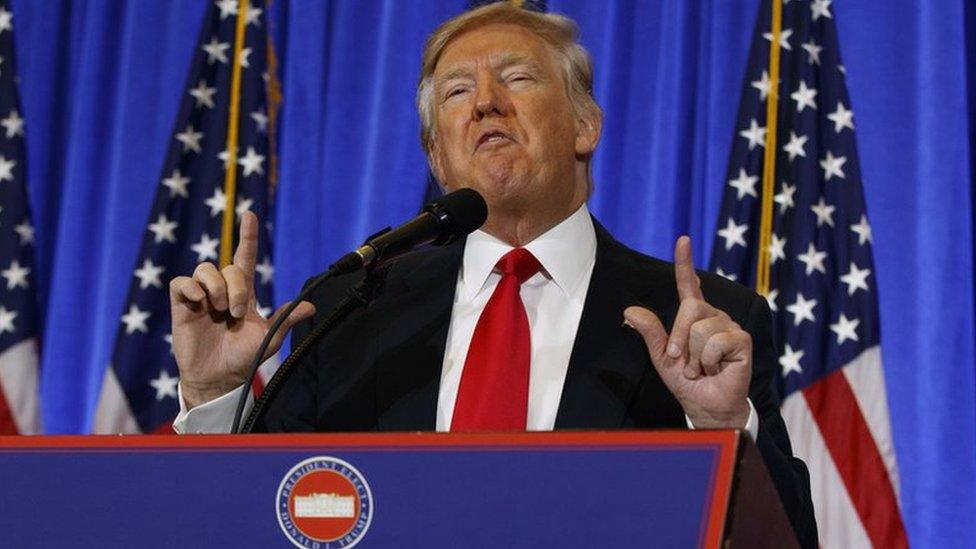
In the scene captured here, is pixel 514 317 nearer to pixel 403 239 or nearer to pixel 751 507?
pixel 403 239

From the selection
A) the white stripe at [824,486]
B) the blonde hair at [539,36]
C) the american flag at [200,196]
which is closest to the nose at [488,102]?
the blonde hair at [539,36]

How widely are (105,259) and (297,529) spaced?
295 centimetres

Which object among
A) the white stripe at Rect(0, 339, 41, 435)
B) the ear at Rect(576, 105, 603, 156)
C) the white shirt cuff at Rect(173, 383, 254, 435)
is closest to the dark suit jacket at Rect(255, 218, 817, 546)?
the white shirt cuff at Rect(173, 383, 254, 435)

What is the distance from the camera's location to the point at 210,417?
64.7 inches

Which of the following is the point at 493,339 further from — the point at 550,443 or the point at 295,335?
the point at 550,443

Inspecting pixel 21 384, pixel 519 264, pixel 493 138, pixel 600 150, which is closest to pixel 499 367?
pixel 519 264

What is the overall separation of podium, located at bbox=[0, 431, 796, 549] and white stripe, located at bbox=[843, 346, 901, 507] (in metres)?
2.04

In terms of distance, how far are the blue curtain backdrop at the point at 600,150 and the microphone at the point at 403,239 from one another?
71.4 inches

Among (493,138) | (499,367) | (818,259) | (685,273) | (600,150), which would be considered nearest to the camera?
(685,273)

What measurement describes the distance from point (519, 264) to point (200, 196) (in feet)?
6.61

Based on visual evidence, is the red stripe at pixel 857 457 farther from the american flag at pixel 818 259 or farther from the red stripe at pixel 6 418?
the red stripe at pixel 6 418

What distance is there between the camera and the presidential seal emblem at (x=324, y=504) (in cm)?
102

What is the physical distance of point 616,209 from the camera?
3.38 meters

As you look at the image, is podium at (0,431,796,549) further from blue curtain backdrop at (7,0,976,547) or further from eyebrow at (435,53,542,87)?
blue curtain backdrop at (7,0,976,547)
